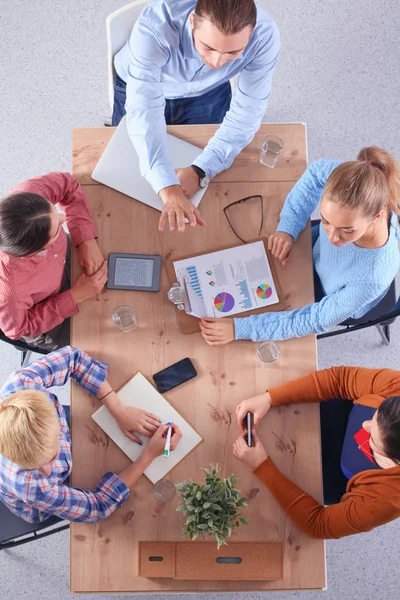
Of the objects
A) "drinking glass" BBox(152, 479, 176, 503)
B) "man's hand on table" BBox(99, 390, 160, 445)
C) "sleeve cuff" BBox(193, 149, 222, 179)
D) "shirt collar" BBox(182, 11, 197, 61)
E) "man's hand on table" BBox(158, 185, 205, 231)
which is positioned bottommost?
"drinking glass" BBox(152, 479, 176, 503)

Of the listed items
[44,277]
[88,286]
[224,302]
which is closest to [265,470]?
[224,302]

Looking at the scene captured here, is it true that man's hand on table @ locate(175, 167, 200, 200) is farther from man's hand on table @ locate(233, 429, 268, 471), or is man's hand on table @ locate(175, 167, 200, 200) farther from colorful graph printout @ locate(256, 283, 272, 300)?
man's hand on table @ locate(233, 429, 268, 471)

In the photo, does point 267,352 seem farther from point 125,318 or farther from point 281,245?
point 125,318

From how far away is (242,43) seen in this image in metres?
1.63

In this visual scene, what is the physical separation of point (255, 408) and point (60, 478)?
0.60 meters

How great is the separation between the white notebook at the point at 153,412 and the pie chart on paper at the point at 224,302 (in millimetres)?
324

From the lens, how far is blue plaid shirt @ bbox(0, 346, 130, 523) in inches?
62.4

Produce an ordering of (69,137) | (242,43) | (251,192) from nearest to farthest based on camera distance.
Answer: (242,43)
(251,192)
(69,137)

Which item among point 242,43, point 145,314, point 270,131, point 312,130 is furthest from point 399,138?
point 145,314

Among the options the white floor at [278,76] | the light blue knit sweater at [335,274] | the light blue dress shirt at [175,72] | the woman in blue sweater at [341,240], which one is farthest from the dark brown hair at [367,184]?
the white floor at [278,76]

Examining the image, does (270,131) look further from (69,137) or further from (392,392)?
(69,137)

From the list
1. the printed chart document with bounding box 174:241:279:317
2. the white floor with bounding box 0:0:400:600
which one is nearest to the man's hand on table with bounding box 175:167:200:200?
the printed chart document with bounding box 174:241:279:317

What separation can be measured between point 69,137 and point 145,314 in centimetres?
138

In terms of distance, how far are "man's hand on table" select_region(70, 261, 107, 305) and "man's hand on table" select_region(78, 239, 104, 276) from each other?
2 cm
